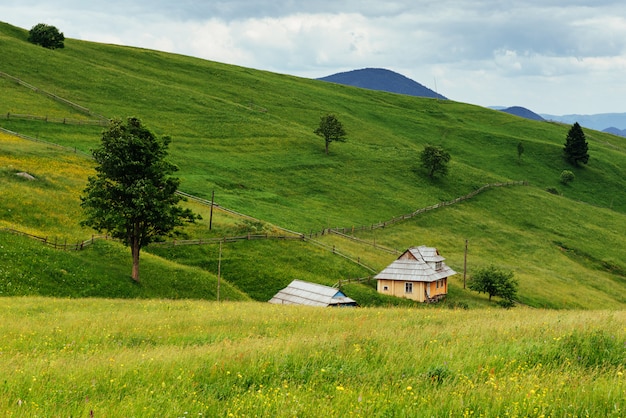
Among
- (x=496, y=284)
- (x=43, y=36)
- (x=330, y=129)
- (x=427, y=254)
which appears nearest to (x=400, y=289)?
(x=427, y=254)

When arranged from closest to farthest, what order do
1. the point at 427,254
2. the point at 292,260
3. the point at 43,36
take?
1. the point at 292,260
2. the point at 427,254
3. the point at 43,36

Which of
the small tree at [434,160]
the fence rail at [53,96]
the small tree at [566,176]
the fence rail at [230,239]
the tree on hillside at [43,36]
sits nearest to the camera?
the fence rail at [230,239]

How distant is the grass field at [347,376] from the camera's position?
26.5 feet

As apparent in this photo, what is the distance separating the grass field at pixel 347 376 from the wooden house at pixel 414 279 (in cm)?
4764

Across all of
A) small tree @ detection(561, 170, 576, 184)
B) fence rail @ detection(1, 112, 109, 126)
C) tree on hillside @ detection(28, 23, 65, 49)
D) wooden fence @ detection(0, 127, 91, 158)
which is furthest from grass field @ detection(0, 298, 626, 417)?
tree on hillside @ detection(28, 23, 65, 49)

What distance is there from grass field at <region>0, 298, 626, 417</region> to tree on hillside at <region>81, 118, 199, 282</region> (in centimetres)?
3109

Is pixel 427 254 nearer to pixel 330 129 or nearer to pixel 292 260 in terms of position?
pixel 292 260

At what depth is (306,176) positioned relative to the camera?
332ft

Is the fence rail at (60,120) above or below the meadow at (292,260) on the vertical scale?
above

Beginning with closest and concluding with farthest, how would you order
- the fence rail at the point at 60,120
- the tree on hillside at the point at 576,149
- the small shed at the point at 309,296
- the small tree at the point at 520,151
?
the small shed at the point at 309,296, the fence rail at the point at 60,120, the small tree at the point at 520,151, the tree on hillside at the point at 576,149

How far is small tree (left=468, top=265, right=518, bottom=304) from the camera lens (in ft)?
205

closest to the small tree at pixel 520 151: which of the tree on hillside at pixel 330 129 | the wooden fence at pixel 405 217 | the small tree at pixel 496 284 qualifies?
the wooden fence at pixel 405 217

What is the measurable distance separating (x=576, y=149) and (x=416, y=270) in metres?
105

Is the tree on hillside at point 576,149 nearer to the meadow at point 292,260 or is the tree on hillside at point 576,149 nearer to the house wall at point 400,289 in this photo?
the meadow at point 292,260
